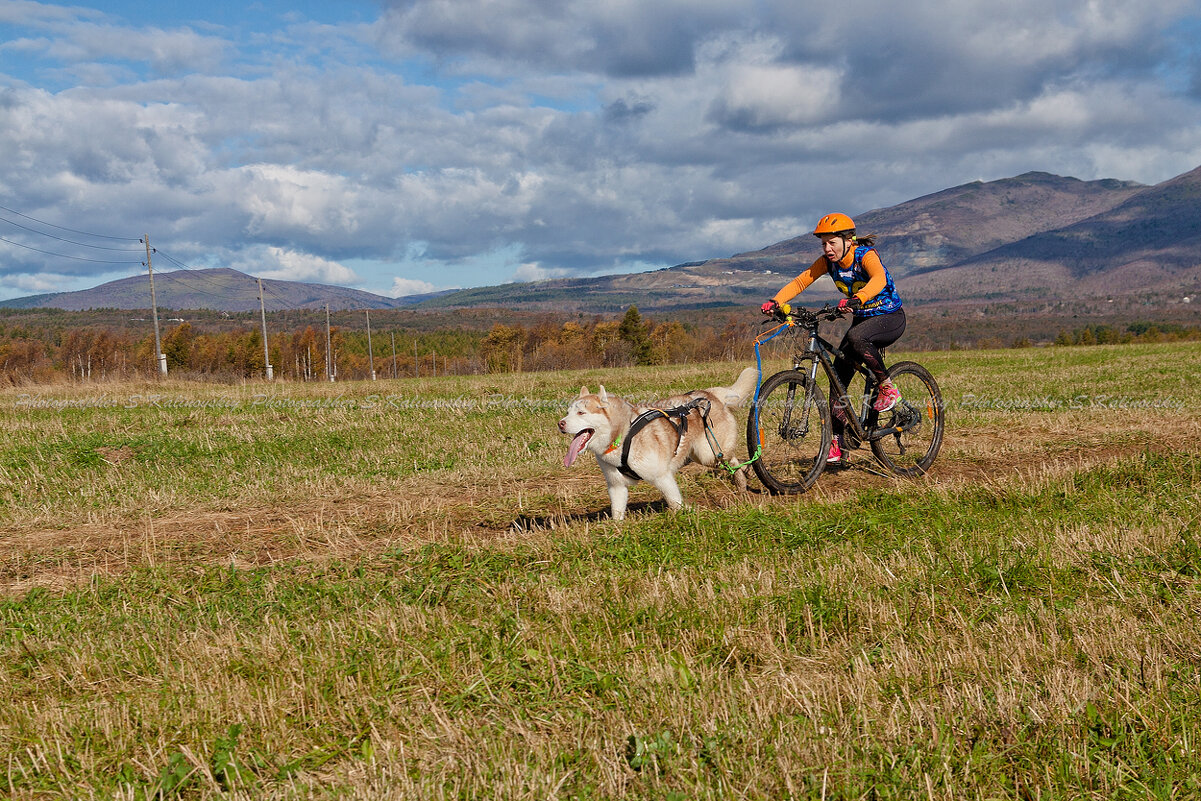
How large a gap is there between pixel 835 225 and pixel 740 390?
218 cm

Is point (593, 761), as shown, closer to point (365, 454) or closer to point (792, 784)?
point (792, 784)

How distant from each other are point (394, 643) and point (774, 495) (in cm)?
533

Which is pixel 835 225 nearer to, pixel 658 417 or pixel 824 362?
pixel 824 362

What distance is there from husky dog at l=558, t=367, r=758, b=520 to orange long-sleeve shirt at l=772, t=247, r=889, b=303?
1.74 m

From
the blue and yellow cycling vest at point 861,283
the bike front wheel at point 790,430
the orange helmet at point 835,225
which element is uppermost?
the orange helmet at point 835,225

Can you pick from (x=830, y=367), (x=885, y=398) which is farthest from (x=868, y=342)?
(x=885, y=398)

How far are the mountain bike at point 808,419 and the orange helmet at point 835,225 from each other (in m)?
0.91

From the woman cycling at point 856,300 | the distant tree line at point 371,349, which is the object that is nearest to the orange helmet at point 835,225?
the woman cycling at point 856,300

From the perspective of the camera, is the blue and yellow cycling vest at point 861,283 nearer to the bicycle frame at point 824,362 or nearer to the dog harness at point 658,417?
the bicycle frame at point 824,362

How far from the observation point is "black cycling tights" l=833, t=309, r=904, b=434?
375 inches

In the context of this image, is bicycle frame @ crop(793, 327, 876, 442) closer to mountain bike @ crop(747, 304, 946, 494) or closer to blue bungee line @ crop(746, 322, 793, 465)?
mountain bike @ crop(747, 304, 946, 494)

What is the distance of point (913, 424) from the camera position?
10.4 meters

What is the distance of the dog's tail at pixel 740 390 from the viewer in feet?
29.2

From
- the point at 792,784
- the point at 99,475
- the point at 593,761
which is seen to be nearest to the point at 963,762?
the point at 792,784
